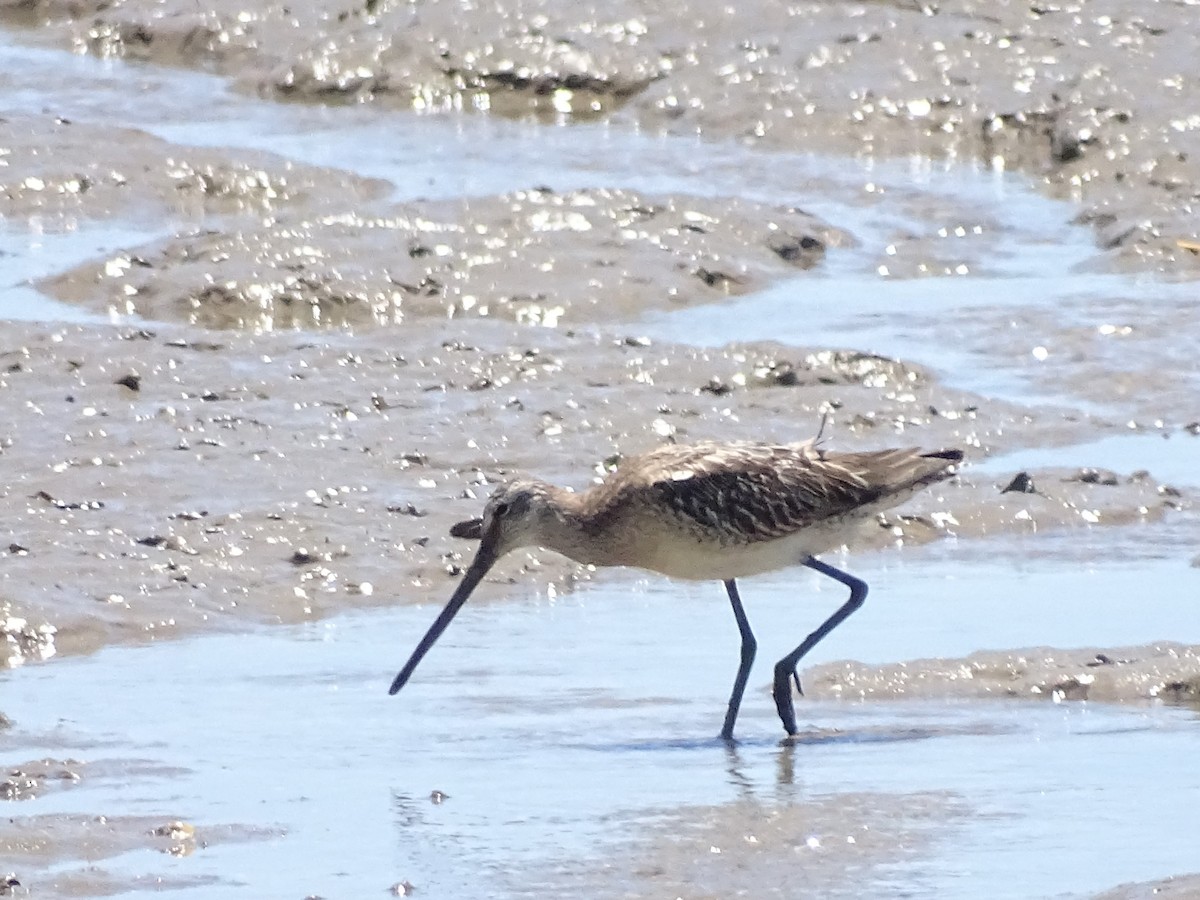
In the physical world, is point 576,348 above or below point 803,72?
below

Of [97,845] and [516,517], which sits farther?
[516,517]

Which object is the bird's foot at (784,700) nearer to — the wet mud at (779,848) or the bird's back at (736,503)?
the bird's back at (736,503)

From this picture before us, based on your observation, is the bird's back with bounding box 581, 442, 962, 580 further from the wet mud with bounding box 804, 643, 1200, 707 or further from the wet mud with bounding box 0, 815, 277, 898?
the wet mud with bounding box 0, 815, 277, 898

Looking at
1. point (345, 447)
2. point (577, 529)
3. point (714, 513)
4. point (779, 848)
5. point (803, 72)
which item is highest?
point (803, 72)

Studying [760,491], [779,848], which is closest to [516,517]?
[760,491]

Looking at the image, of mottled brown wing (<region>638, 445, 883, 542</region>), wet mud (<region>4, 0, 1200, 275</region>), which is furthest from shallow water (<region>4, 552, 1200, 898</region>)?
wet mud (<region>4, 0, 1200, 275</region>)

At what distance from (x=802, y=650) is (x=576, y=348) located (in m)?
4.08

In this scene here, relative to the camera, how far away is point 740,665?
803cm

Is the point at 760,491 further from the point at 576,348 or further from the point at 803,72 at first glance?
the point at 803,72

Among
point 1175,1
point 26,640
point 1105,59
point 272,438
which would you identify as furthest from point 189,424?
point 1175,1

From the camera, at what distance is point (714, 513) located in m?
8.02

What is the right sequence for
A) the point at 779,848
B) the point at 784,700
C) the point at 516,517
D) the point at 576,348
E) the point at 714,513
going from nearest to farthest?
the point at 779,848 → the point at 784,700 → the point at 714,513 → the point at 516,517 → the point at 576,348

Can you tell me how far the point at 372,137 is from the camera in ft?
55.2

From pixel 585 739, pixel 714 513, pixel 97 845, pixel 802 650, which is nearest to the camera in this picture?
pixel 97 845
